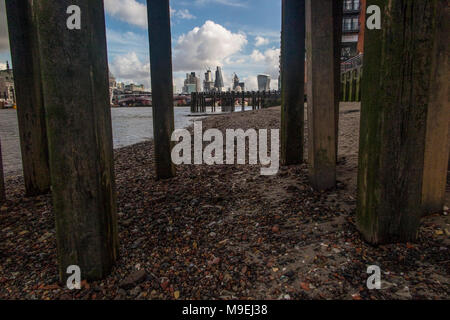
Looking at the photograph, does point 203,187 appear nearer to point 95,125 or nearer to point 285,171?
point 285,171

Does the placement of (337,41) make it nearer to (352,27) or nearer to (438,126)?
(438,126)

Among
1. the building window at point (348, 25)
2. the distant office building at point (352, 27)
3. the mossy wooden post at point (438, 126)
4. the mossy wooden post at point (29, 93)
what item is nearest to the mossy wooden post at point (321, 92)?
the mossy wooden post at point (438, 126)

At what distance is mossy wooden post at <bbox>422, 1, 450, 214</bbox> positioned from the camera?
86.7 inches

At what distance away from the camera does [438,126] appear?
90.4 inches

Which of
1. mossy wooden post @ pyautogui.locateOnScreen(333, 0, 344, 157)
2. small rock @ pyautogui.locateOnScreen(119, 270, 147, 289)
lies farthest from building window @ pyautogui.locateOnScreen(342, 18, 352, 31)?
small rock @ pyautogui.locateOnScreen(119, 270, 147, 289)

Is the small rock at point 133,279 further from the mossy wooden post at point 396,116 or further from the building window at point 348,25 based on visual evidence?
the building window at point 348,25

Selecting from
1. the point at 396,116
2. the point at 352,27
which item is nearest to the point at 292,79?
the point at 396,116

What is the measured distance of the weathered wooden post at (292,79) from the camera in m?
3.91

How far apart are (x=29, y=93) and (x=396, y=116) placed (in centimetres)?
424

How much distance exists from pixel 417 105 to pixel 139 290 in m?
2.20

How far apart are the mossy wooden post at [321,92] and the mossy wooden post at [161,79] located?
2.07m

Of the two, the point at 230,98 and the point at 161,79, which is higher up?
the point at 230,98
